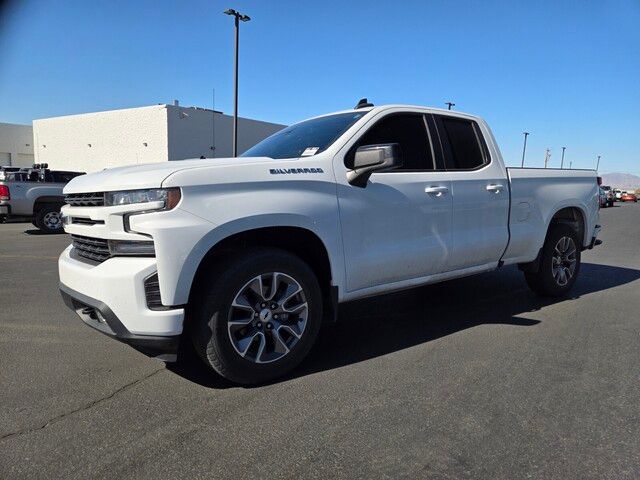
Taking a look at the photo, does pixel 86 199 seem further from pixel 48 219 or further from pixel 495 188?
pixel 48 219

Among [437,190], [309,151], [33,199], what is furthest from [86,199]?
[33,199]

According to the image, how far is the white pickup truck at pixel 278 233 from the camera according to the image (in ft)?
9.92

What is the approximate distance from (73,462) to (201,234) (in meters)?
1.38

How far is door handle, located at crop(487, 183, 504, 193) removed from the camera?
4.82 m

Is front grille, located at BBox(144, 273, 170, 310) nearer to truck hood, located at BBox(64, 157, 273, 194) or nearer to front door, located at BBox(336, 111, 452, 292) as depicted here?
truck hood, located at BBox(64, 157, 273, 194)

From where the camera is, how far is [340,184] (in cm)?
370

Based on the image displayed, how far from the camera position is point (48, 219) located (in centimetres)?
1340

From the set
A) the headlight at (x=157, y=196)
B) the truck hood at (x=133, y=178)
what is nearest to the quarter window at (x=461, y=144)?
the truck hood at (x=133, y=178)

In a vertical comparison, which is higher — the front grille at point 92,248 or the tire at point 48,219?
the front grille at point 92,248

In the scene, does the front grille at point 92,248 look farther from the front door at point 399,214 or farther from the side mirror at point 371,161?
the side mirror at point 371,161

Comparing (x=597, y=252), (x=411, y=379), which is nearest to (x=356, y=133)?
(x=411, y=379)

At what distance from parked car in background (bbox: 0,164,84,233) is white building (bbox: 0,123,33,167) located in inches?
1726

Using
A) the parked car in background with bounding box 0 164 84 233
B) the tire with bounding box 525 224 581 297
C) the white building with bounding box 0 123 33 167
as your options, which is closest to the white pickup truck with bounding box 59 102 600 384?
the tire with bounding box 525 224 581 297

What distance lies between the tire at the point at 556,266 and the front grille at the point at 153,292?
14.4ft
